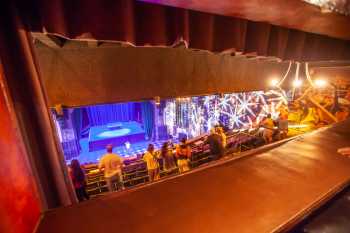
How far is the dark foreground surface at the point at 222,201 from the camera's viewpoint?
72 centimetres

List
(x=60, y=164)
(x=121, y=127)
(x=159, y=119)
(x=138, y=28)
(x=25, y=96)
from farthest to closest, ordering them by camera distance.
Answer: (x=121, y=127) < (x=159, y=119) < (x=138, y=28) < (x=60, y=164) < (x=25, y=96)

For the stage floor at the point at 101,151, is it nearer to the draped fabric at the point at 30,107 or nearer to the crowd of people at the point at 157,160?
the crowd of people at the point at 157,160

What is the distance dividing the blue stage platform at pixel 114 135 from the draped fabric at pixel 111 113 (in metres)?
0.55

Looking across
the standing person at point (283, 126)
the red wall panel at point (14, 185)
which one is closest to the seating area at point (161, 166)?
the standing person at point (283, 126)

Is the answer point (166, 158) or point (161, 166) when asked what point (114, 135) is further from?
point (166, 158)

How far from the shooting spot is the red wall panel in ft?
1.93

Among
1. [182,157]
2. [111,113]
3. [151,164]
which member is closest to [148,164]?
[151,164]

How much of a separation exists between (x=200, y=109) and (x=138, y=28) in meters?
9.59

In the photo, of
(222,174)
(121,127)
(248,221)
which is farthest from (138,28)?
(121,127)

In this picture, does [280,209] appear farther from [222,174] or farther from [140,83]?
[140,83]

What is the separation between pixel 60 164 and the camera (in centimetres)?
102

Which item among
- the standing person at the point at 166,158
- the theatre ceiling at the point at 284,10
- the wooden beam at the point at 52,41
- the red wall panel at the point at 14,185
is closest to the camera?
the red wall panel at the point at 14,185

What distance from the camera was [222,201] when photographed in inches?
33.2

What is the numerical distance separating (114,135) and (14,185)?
1210cm
